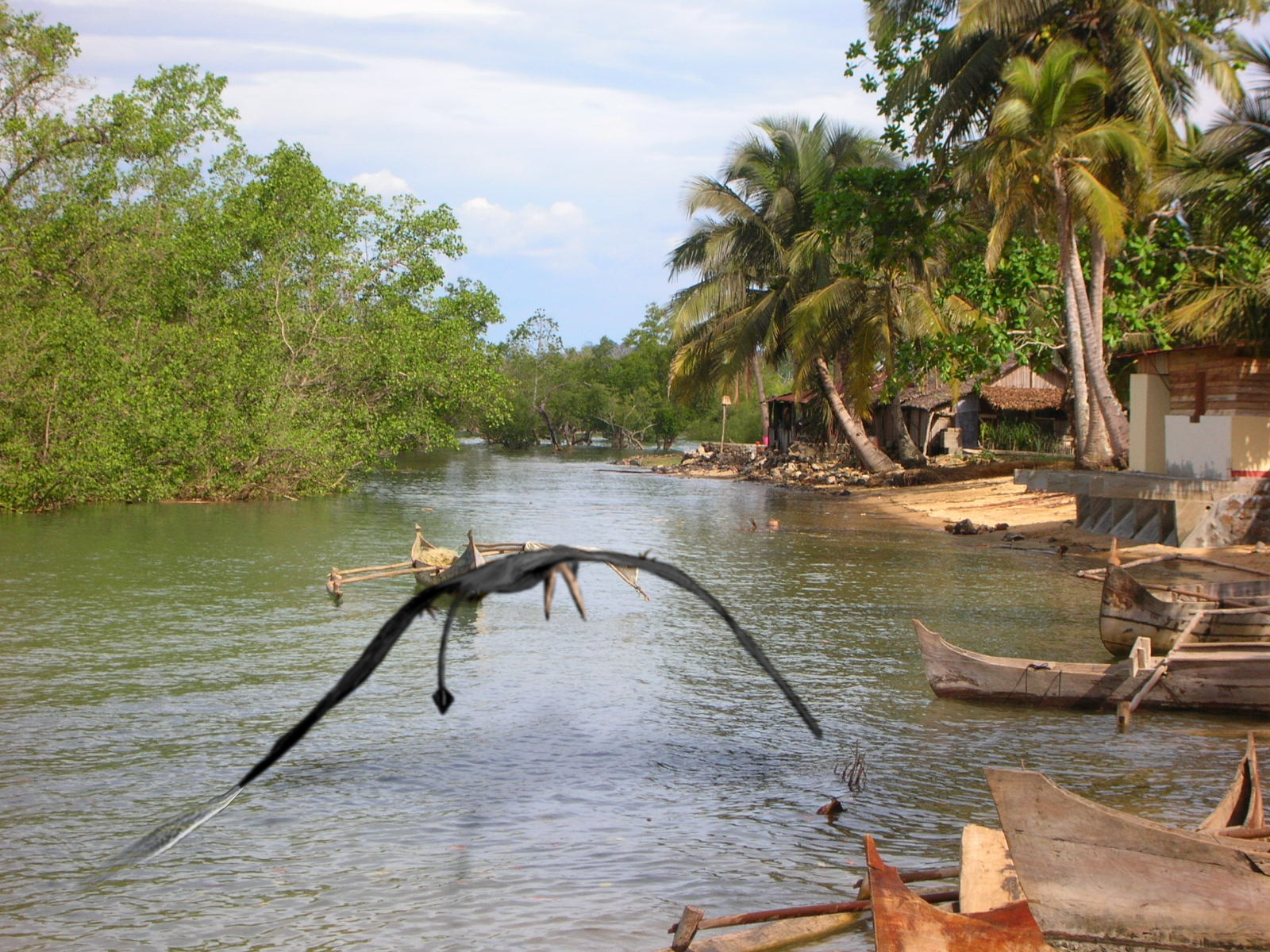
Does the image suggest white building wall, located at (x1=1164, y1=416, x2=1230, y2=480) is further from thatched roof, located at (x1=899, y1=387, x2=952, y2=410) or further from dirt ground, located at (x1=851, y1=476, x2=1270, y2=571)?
thatched roof, located at (x1=899, y1=387, x2=952, y2=410)

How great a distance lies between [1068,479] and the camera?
20484 mm

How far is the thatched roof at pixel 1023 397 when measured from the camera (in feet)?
115

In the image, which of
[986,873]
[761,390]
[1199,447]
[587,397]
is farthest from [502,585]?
[587,397]

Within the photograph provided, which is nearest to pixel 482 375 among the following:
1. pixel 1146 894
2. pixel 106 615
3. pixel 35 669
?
pixel 106 615

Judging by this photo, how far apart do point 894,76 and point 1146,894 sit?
75.6ft

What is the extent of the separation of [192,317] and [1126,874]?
31466mm

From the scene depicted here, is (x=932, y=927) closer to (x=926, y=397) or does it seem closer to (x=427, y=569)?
(x=427, y=569)

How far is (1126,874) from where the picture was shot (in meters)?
4.82

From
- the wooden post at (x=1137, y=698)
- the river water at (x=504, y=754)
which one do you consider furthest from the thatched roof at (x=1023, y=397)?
the wooden post at (x=1137, y=698)

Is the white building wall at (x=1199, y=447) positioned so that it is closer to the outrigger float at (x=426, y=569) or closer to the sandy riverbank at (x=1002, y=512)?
the sandy riverbank at (x=1002, y=512)

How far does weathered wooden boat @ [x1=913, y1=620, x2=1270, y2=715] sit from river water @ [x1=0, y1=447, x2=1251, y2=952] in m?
0.20

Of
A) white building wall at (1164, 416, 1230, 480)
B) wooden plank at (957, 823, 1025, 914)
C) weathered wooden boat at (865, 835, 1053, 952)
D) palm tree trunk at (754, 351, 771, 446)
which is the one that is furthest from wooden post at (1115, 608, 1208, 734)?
palm tree trunk at (754, 351, 771, 446)

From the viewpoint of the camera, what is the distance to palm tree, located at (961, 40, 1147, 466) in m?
20.4

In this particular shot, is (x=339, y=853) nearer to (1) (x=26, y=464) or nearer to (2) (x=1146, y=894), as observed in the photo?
(2) (x=1146, y=894)
